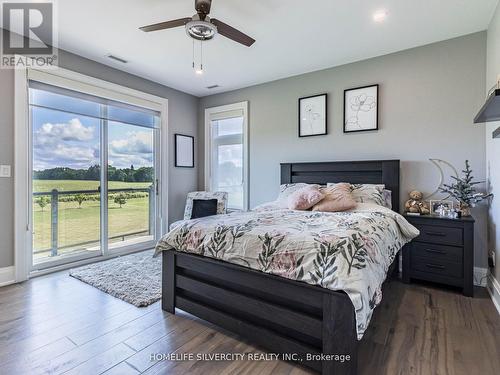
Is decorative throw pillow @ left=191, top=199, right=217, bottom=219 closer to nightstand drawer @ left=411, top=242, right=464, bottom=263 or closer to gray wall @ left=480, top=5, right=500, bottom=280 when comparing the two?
nightstand drawer @ left=411, top=242, right=464, bottom=263

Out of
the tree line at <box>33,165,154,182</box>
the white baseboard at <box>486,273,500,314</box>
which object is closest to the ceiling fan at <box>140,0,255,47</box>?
the tree line at <box>33,165,154,182</box>

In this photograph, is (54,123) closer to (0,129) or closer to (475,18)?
(0,129)

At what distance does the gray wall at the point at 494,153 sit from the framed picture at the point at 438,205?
1.12 ft

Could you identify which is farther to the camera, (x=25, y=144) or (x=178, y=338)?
(x=25, y=144)

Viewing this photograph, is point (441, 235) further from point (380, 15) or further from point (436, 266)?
point (380, 15)

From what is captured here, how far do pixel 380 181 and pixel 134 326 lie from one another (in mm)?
2998

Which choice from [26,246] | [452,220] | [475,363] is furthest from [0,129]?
[452,220]

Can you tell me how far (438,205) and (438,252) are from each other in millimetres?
569

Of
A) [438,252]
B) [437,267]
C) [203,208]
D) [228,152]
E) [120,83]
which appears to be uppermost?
[120,83]

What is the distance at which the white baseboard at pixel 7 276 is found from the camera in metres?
2.83

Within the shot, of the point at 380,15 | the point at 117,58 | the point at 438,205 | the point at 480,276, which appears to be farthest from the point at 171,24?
the point at 480,276

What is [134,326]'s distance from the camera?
2072mm

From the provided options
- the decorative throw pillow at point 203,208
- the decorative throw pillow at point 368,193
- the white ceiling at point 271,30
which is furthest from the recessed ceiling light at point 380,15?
the decorative throw pillow at point 203,208

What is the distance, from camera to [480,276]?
287 centimetres
